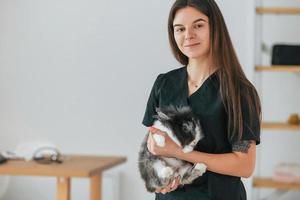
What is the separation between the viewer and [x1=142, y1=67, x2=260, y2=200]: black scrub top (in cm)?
131

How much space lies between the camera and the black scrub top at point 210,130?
1.31m

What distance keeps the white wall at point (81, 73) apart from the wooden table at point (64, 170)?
0.42m

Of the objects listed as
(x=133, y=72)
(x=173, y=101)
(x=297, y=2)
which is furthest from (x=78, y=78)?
(x=173, y=101)

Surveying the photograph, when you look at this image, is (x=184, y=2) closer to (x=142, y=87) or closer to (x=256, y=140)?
(x=256, y=140)

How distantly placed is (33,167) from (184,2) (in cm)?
146

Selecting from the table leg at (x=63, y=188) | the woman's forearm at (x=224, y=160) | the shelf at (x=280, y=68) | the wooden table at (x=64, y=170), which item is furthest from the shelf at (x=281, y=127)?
the woman's forearm at (x=224, y=160)

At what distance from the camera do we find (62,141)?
10.4 ft

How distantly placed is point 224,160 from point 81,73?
1.96 metres

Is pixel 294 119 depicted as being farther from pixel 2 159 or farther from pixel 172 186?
pixel 172 186

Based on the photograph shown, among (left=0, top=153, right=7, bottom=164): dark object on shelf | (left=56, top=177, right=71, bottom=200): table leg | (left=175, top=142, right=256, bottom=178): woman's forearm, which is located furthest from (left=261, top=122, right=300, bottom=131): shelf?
(left=175, top=142, right=256, bottom=178): woman's forearm

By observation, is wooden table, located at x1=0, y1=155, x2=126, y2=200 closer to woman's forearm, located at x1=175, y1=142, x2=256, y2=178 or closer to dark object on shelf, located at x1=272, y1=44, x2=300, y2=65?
dark object on shelf, located at x1=272, y1=44, x2=300, y2=65

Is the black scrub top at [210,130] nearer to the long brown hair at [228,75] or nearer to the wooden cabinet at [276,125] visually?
the long brown hair at [228,75]

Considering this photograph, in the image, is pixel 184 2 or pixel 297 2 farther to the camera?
pixel 297 2

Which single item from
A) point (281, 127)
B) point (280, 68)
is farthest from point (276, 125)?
point (280, 68)
